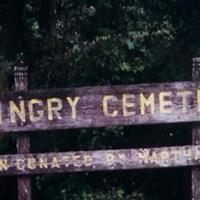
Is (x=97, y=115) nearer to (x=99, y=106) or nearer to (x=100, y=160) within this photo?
(x=99, y=106)

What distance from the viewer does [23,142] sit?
231 inches

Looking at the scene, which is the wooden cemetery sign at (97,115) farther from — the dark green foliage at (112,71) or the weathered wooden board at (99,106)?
the dark green foliage at (112,71)

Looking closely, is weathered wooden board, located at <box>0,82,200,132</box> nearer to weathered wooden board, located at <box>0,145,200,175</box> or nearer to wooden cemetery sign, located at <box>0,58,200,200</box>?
wooden cemetery sign, located at <box>0,58,200,200</box>

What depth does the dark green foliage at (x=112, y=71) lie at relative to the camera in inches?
255

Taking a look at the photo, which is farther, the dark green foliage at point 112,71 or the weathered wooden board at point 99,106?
the dark green foliage at point 112,71

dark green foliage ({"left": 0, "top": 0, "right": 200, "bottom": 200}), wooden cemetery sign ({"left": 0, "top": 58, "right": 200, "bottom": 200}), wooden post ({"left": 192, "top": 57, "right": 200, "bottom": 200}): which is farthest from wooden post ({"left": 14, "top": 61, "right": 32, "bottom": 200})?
wooden post ({"left": 192, "top": 57, "right": 200, "bottom": 200})

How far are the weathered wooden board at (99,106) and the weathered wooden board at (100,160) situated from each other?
299 mm

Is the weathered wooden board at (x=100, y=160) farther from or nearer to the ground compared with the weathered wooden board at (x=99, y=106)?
nearer to the ground

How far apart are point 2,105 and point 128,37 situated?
6.00 feet

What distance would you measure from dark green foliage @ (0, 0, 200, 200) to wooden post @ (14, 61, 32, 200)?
576 millimetres

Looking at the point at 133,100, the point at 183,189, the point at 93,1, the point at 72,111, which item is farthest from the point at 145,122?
the point at 93,1

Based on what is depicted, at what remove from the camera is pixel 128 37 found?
22.0 feet

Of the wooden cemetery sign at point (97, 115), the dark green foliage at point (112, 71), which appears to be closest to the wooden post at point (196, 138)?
the wooden cemetery sign at point (97, 115)

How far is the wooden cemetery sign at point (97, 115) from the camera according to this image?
577 cm
